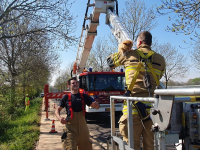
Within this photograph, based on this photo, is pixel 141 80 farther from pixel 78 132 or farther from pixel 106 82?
pixel 106 82

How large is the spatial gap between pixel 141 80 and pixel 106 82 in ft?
24.5

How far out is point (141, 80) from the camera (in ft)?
9.14

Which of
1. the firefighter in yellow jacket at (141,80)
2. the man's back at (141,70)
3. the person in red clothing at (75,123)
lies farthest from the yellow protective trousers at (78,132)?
the man's back at (141,70)

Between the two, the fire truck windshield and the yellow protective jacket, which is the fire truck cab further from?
the yellow protective jacket

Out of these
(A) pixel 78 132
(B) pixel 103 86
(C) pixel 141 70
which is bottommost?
(A) pixel 78 132

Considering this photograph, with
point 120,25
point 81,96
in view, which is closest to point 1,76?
point 120,25

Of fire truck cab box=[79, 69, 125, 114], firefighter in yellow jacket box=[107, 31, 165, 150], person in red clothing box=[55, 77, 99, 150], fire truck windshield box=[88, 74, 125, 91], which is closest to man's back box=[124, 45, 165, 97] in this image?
firefighter in yellow jacket box=[107, 31, 165, 150]

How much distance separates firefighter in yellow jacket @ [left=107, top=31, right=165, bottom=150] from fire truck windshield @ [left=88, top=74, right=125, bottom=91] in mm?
7199

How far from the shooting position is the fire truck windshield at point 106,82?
10.1m

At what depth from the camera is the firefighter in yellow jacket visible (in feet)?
9.01

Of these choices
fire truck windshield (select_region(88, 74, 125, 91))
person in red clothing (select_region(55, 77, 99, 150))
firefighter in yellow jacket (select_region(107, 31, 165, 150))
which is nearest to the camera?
firefighter in yellow jacket (select_region(107, 31, 165, 150))

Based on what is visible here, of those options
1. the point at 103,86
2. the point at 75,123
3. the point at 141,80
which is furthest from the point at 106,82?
the point at 141,80

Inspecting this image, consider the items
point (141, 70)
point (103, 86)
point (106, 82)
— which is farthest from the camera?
point (106, 82)

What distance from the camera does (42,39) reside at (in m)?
10.5
